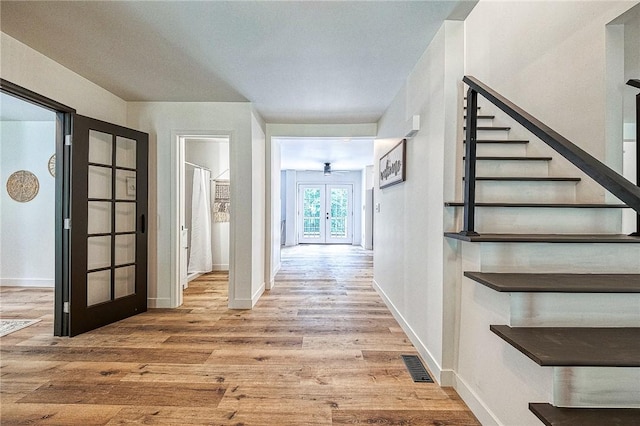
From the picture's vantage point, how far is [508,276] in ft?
5.29

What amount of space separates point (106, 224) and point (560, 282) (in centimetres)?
380

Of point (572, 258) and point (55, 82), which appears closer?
point (572, 258)

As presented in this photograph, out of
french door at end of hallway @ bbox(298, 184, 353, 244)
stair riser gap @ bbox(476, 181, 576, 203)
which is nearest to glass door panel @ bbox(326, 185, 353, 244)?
french door at end of hallway @ bbox(298, 184, 353, 244)

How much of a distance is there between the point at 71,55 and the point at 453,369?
3799 mm

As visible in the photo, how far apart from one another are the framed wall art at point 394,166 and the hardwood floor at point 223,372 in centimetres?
150

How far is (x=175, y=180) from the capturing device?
12.2 ft

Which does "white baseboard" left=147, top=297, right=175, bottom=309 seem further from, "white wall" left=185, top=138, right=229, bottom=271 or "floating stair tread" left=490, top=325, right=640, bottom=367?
"floating stair tread" left=490, top=325, right=640, bottom=367

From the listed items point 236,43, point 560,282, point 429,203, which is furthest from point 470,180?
point 236,43

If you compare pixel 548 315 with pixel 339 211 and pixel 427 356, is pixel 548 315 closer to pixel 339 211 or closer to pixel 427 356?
pixel 427 356

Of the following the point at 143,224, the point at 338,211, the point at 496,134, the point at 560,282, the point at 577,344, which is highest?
the point at 496,134

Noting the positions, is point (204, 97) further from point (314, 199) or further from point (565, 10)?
point (314, 199)

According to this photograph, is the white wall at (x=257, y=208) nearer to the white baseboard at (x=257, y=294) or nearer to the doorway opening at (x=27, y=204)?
the white baseboard at (x=257, y=294)

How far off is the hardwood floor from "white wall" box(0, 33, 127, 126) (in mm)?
2161

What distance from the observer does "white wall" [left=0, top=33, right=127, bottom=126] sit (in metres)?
2.36
